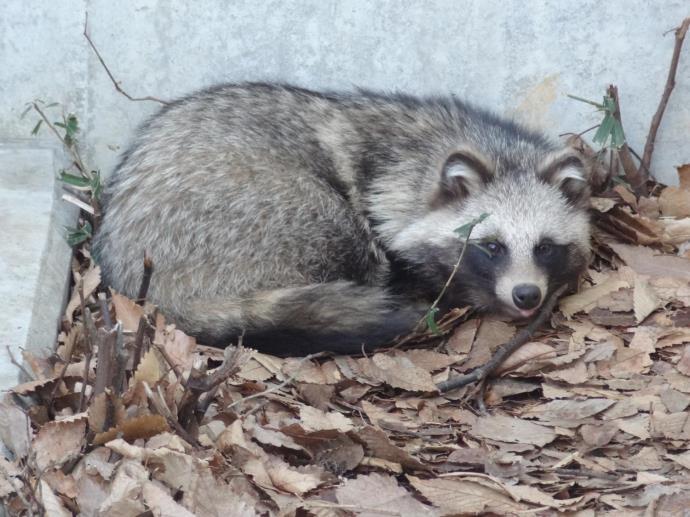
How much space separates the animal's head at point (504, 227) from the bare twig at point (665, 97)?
0.54 metres

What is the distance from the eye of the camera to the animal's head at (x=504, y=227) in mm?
5035

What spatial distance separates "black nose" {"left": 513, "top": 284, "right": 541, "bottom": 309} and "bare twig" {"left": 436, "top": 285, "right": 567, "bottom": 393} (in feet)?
0.58

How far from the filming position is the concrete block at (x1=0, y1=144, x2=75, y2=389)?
14.4 ft

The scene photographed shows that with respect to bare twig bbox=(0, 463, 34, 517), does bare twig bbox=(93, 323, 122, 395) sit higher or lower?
higher

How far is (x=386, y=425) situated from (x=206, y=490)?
98cm

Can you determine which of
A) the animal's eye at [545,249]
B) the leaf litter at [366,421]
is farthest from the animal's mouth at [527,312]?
the animal's eye at [545,249]

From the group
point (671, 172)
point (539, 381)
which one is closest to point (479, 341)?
point (539, 381)

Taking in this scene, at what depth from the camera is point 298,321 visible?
15.8ft

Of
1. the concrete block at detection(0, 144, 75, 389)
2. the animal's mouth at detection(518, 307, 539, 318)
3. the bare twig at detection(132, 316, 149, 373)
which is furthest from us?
the animal's mouth at detection(518, 307, 539, 318)

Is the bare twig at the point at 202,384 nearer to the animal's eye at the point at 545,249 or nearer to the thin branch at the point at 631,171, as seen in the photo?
the animal's eye at the point at 545,249

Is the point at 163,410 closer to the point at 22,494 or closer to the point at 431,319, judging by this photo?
the point at 22,494

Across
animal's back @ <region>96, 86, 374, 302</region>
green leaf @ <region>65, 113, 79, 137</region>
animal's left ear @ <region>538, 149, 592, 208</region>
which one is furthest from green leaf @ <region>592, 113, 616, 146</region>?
green leaf @ <region>65, 113, 79, 137</region>

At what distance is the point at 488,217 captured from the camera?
16.7ft

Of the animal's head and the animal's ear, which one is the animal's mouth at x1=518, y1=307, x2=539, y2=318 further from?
the animal's ear
